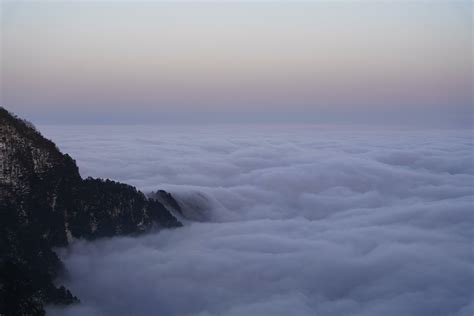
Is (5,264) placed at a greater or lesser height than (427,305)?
greater

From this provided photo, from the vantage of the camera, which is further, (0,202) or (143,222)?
(143,222)

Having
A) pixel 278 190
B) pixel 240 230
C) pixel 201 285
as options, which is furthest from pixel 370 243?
pixel 278 190

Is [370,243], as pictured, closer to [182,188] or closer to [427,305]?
[427,305]

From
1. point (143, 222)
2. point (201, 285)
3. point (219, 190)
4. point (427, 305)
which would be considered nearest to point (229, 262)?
point (201, 285)

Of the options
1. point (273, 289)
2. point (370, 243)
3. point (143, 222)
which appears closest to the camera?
point (273, 289)

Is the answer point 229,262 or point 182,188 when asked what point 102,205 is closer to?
point 229,262

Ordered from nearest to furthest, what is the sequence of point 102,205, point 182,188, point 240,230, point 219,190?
point 102,205
point 240,230
point 182,188
point 219,190
